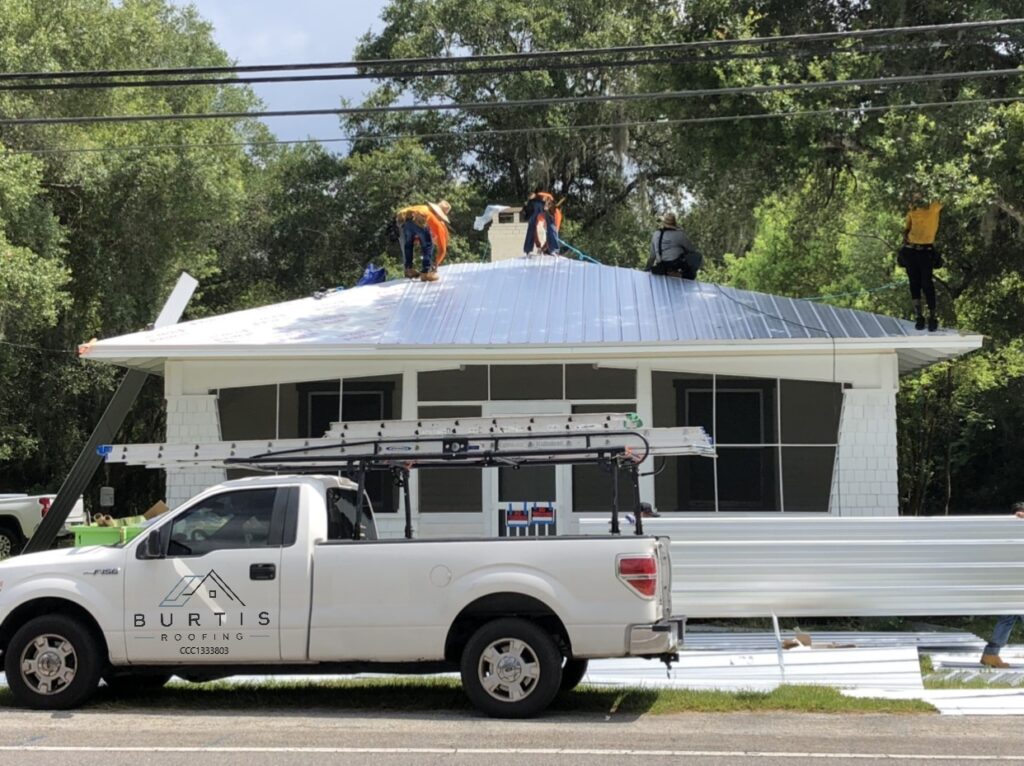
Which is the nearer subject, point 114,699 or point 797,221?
point 114,699

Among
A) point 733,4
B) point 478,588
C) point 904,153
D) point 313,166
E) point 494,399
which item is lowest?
point 478,588

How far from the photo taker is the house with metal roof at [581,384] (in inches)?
581

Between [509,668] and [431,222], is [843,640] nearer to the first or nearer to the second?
[509,668]

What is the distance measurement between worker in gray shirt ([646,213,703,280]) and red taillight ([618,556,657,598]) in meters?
10.1

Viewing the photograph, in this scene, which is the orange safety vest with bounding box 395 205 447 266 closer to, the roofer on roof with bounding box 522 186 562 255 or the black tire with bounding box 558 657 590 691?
the roofer on roof with bounding box 522 186 562 255

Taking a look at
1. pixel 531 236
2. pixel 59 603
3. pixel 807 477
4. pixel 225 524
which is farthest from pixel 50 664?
pixel 531 236

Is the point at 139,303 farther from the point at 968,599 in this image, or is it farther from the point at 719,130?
the point at 968,599

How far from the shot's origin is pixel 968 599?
1174 centimetres

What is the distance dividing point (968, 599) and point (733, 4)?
9.65 meters

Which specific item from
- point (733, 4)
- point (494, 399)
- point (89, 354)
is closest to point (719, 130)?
point (733, 4)

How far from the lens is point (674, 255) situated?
18031mm

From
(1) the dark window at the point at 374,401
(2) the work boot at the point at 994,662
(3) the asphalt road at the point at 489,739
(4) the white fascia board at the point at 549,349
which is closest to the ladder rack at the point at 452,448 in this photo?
(3) the asphalt road at the point at 489,739

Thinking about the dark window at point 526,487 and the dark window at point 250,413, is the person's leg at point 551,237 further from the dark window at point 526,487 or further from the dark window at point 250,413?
the dark window at point 250,413

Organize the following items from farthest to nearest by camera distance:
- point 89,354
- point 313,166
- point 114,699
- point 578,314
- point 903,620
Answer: point 313,166 < point 578,314 < point 89,354 < point 903,620 < point 114,699
